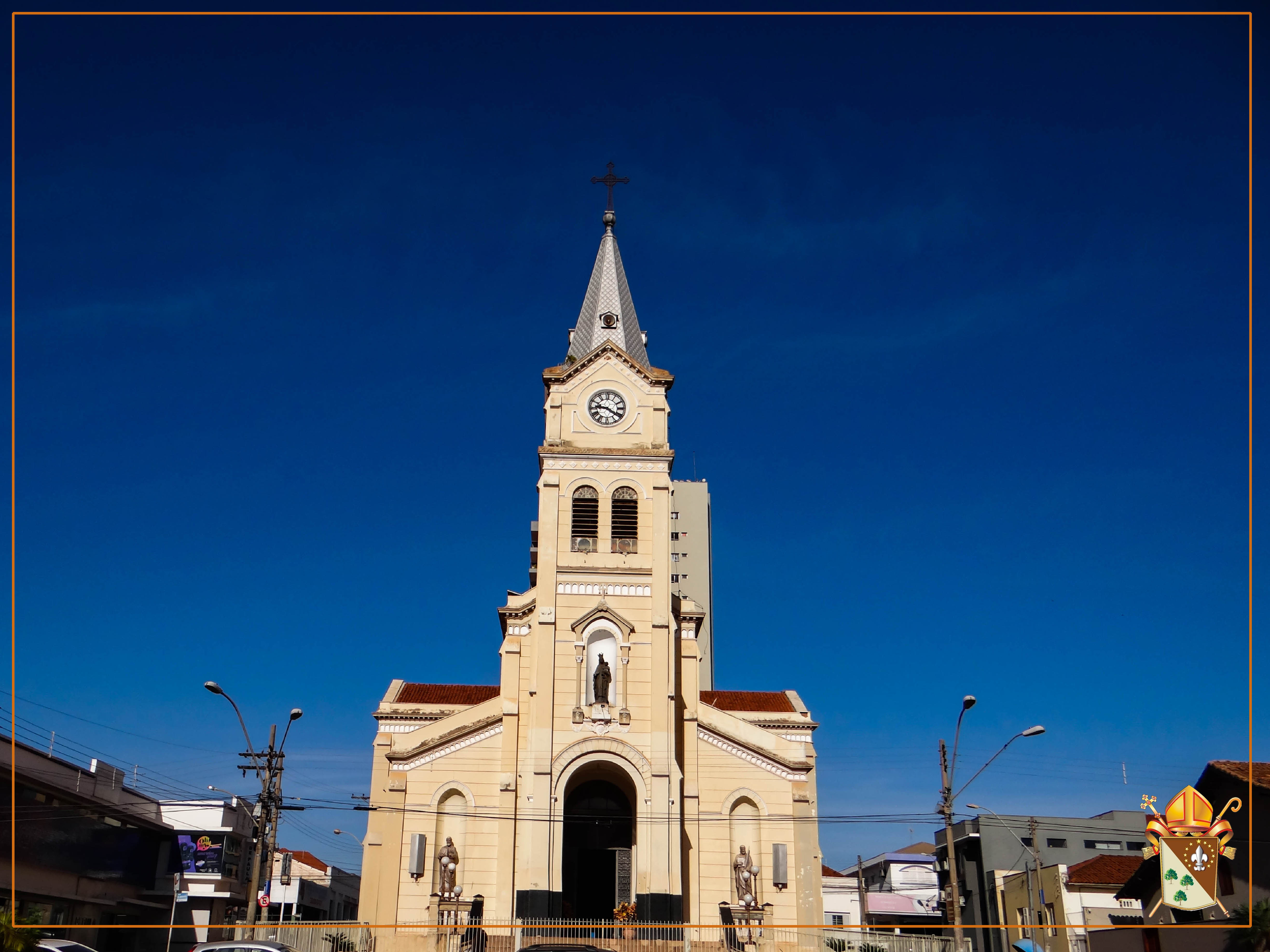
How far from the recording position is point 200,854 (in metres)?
56.1

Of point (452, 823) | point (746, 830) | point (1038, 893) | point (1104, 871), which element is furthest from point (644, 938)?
point (1104, 871)

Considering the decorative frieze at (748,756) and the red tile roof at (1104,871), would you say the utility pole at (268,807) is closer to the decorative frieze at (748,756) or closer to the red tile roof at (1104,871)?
the decorative frieze at (748,756)

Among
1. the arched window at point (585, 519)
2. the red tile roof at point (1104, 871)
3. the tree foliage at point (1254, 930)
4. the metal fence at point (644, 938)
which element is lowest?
the metal fence at point (644, 938)

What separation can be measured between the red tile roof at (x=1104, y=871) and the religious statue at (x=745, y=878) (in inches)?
637

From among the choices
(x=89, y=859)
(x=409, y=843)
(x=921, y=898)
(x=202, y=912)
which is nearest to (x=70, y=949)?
(x=409, y=843)

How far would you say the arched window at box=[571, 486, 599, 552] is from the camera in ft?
145

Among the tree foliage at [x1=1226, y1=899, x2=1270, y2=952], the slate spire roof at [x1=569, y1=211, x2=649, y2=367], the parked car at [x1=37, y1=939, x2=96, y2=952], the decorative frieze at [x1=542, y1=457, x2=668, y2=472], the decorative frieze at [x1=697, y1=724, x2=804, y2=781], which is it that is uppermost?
the slate spire roof at [x1=569, y1=211, x2=649, y2=367]

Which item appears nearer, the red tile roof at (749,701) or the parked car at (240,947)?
the parked car at (240,947)

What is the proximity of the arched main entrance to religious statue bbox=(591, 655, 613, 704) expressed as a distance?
3487mm

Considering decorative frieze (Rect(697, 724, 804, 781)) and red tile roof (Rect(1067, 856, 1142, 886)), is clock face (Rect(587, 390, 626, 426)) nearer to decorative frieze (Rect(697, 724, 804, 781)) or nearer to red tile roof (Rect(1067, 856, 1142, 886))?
decorative frieze (Rect(697, 724, 804, 781))

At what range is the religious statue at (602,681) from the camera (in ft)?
136

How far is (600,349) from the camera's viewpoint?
47344mm

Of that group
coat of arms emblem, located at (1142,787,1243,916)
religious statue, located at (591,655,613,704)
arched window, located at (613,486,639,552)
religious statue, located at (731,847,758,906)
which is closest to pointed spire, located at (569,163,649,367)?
arched window, located at (613,486,639,552)

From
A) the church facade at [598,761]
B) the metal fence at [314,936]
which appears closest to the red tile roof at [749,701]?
the church facade at [598,761]
